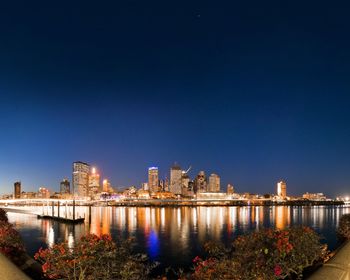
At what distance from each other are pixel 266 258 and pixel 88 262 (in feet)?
12.4

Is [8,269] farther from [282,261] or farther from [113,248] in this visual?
[282,261]

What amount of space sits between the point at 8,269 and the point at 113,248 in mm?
5090

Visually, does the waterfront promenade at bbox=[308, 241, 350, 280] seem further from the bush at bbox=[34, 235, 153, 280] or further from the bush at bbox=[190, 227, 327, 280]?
the bush at bbox=[34, 235, 153, 280]

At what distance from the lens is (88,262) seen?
756cm

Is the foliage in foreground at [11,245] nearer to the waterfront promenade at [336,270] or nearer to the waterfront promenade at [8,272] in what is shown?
the waterfront promenade at [8,272]

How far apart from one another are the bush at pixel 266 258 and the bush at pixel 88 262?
1.72m

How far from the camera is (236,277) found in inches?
239

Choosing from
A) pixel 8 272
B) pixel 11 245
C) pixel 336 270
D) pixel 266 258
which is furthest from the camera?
pixel 11 245

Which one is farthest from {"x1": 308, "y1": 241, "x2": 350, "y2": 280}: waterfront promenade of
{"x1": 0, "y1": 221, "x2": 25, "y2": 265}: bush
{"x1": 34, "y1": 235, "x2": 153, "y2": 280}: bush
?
{"x1": 0, "y1": 221, "x2": 25, "y2": 265}: bush

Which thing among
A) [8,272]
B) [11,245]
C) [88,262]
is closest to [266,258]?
[88,262]

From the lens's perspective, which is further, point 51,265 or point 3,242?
point 3,242

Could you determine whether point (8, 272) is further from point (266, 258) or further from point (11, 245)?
point (11, 245)

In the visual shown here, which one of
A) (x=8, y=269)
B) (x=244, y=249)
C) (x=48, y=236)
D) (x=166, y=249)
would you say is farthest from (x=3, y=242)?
(x=48, y=236)

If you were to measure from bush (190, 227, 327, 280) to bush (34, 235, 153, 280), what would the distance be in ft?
5.65
